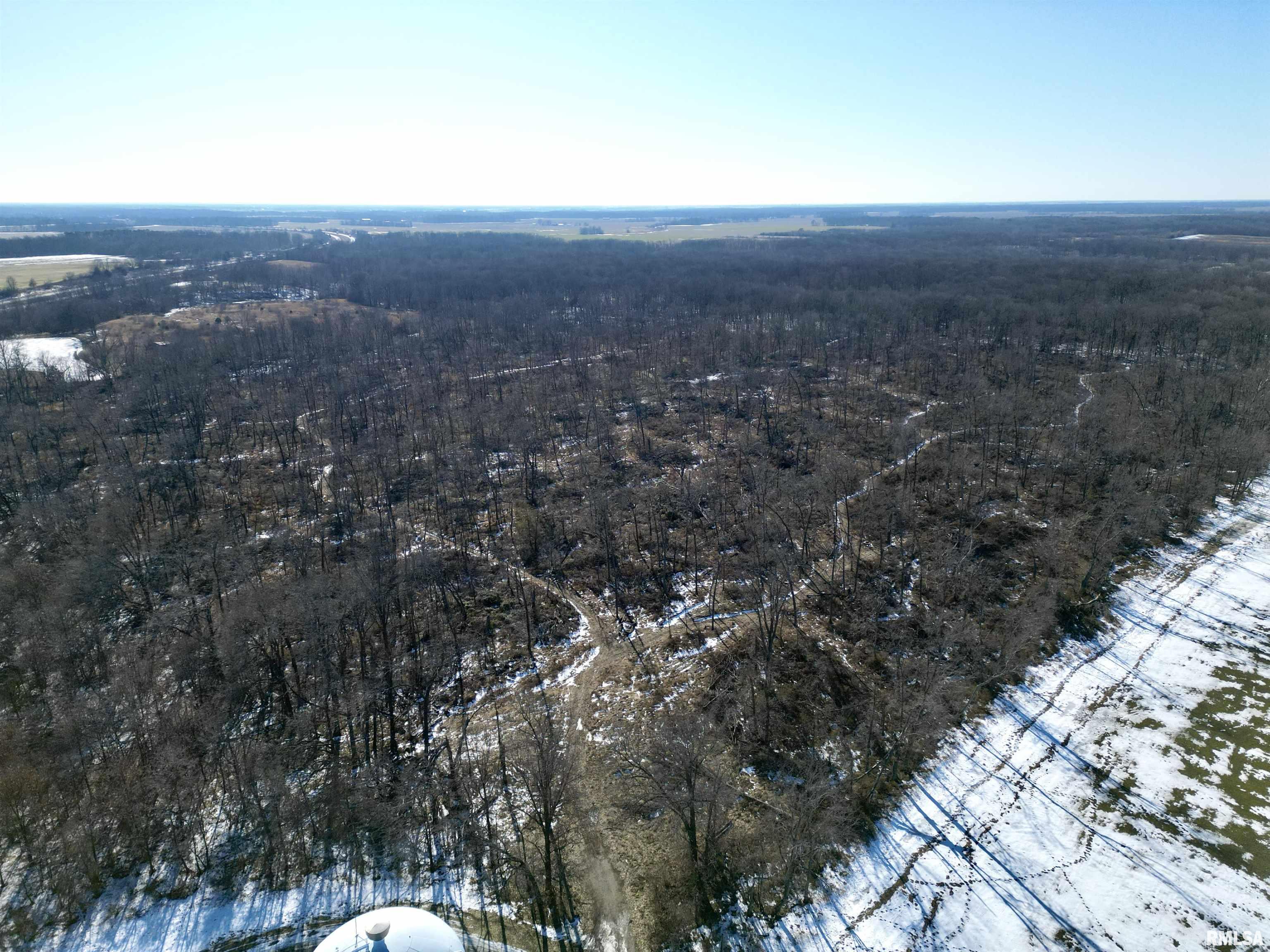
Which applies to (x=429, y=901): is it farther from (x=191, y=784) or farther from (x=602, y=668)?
(x=602, y=668)

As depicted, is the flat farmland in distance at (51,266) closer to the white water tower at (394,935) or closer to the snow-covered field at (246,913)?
the snow-covered field at (246,913)

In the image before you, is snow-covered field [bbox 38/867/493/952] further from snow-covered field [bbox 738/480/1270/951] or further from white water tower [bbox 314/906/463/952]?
snow-covered field [bbox 738/480/1270/951]

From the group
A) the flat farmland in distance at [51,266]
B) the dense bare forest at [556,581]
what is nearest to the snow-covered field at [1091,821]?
the dense bare forest at [556,581]

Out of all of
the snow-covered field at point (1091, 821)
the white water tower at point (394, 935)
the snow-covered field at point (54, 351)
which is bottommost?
the snow-covered field at point (1091, 821)

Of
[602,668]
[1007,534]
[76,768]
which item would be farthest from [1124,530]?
[76,768]

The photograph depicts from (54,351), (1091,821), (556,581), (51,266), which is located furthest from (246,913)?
(51,266)

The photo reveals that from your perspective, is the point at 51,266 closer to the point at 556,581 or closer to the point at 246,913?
the point at 556,581
